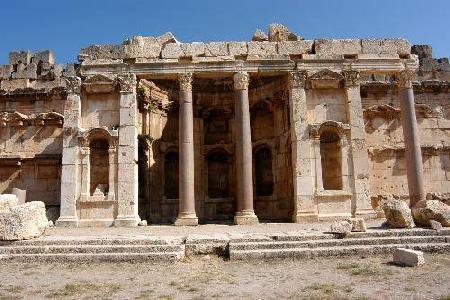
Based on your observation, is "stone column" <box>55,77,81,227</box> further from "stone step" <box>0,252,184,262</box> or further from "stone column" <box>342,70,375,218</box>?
"stone column" <box>342,70,375,218</box>

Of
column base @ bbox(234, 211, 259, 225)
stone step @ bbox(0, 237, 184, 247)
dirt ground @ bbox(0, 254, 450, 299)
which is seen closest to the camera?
dirt ground @ bbox(0, 254, 450, 299)

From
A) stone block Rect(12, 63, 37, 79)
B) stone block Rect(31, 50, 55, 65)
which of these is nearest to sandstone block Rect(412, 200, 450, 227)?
stone block Rect(12, 63, 37, 79)

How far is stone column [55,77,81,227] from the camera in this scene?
16.5m

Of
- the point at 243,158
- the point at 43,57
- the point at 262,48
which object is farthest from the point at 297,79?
the point at 43,57

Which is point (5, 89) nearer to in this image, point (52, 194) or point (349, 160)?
point (52, 194)

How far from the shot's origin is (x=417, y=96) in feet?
71.7

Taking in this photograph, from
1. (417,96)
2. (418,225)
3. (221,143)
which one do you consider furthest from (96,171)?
(417,96)

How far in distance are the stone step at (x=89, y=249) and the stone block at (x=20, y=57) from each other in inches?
641

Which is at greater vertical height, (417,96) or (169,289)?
(417,96)

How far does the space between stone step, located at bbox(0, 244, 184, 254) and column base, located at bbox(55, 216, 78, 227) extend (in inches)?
251

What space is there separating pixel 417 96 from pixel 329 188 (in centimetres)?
872

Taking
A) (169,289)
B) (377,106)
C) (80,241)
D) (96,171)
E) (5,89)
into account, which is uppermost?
(5,89)

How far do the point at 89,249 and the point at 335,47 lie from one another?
13.6m

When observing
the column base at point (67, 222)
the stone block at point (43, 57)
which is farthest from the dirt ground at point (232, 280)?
the stone block at point (43, 57)
